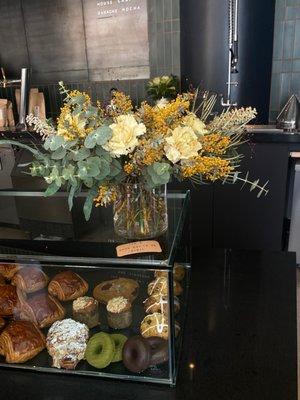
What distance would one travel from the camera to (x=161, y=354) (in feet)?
3.00

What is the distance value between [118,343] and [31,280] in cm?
33

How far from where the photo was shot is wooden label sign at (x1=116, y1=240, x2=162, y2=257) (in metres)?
0.90

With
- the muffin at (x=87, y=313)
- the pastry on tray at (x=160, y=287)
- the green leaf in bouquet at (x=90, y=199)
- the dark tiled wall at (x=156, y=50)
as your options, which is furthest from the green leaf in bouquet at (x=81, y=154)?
the dark tiled wall at (x=156, y=50)

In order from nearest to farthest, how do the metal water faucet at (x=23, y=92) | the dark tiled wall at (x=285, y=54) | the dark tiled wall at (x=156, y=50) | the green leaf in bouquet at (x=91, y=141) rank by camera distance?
1. the green leaf in bouquet at (x=91, y=141)
2. the dark tiled wall at (x=285, y=54)
3. the dark tiled wall at (x=156, y=50)
4. the metal water faucet at (x=23, y=92)

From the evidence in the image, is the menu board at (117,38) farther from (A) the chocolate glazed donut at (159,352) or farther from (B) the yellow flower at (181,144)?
(A) the chocolate glazed donut at (159,352)

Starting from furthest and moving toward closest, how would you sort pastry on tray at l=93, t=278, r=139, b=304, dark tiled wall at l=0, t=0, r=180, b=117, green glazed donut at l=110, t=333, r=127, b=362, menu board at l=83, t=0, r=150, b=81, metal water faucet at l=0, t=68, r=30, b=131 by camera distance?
metal water faucet at l=0, t=68, r=30, b=131, menu board at l=83, t=0, r=150, b=81, dark tiled wall at l=0, t=0, r=180, b=117, pastry on tray at l=93, t=278, r=139, b=304, green glazed donut at l=110, t=333, r=127, b=362

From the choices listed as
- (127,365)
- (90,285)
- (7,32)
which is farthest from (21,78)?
(127,365)

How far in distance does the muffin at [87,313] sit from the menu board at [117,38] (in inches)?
113

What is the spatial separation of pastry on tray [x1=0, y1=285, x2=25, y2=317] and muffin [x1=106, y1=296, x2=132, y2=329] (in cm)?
28

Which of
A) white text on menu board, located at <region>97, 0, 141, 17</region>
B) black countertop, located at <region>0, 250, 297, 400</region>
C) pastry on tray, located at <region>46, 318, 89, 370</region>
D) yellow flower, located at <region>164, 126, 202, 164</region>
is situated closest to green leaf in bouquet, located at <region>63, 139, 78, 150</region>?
yellow flower, located at <region>164, 126, 202, 164</region>

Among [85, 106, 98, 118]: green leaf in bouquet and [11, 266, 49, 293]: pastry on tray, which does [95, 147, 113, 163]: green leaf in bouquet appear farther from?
[11, 266, 49, 293]: pastry on tray

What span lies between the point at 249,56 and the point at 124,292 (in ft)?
7.23

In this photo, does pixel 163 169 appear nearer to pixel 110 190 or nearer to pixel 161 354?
pixel 110 190

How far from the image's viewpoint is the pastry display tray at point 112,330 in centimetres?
90
